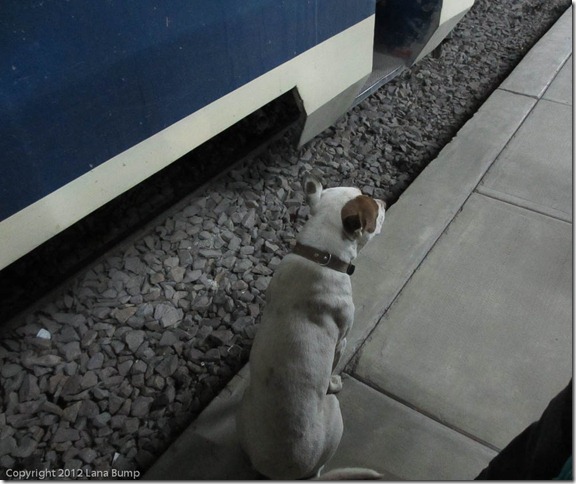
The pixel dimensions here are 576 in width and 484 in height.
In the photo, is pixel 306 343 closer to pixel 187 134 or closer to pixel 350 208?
pixel 350 208

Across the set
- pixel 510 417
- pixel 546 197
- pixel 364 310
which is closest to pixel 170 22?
pixel 364 310

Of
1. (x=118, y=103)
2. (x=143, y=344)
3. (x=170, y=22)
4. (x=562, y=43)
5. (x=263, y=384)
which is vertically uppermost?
(x=170, y=22)

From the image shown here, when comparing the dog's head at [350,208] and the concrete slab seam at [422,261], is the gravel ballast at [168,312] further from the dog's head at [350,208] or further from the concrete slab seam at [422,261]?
the dog's head at [350,208]

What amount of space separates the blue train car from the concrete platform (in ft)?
4.06

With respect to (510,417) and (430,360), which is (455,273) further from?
(510,417)

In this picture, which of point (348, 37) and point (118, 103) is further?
point (348, 37)

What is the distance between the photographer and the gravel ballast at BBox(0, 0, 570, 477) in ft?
8.35

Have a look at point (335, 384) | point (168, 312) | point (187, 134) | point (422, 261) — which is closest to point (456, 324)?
point (422, 261)

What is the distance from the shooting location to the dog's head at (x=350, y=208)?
7.30 feet

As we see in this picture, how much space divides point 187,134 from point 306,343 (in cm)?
135

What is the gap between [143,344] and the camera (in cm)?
290

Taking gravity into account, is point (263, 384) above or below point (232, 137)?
above

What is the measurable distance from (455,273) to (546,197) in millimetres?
1160

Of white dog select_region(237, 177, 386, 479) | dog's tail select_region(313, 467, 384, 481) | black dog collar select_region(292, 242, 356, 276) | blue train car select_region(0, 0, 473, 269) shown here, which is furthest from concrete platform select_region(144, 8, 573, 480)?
blue train car select_region(0, 0, 473, 269)
